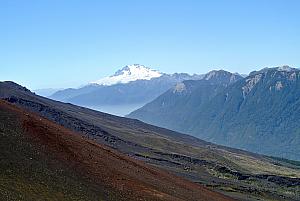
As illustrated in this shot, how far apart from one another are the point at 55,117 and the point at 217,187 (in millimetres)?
76375

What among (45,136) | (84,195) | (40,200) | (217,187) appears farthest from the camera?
(217,187)

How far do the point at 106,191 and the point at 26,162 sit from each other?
32.5ft

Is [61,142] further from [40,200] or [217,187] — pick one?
[217,187]

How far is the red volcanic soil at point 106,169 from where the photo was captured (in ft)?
217

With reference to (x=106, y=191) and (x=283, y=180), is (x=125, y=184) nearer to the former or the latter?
(x=106, y=191)

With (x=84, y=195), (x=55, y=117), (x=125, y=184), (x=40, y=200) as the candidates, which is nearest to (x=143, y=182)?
(x=125, y=184)

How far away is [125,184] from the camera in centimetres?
6794

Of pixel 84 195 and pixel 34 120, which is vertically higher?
pixel 34 120

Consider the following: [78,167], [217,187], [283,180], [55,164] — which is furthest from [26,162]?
[283,180]

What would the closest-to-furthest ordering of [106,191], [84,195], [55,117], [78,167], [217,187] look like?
[84,195], [106,191], [78,167], [217,187], [55,117]

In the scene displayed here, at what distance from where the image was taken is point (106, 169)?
7175 centimetres

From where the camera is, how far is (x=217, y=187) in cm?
11238

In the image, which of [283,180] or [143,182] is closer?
[143,182]

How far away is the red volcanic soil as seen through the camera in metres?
66.0
